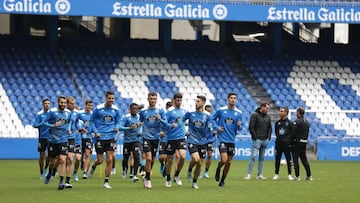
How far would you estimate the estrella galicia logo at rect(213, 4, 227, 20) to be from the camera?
132ft

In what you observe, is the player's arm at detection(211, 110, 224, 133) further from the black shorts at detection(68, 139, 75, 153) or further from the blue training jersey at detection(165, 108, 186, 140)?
the black shorts at detection(68, 139, 75, 153)

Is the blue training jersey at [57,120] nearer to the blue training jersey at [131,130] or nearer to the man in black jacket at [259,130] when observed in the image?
the blue training jersey at [131,130]

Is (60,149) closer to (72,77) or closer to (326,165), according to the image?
(326,165)

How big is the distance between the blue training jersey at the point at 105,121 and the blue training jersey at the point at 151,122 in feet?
2.05

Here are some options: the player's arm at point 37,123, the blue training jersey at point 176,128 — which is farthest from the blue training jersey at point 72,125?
the blue training jersey at point 176,128

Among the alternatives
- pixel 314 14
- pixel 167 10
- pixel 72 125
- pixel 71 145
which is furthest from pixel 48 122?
pixel 314 14

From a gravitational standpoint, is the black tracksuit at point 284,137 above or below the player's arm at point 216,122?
below

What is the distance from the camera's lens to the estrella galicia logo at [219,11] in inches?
1588

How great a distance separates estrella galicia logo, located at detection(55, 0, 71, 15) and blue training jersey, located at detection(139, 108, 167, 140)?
1742 centimetres

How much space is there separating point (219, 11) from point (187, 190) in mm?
20613

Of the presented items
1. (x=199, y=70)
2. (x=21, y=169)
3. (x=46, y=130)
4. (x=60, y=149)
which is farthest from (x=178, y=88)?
(x=60, y=149)

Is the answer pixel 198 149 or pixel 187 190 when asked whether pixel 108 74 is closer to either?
pixel 198 149

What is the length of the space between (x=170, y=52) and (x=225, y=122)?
22538mm

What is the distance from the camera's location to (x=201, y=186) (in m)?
22.2
